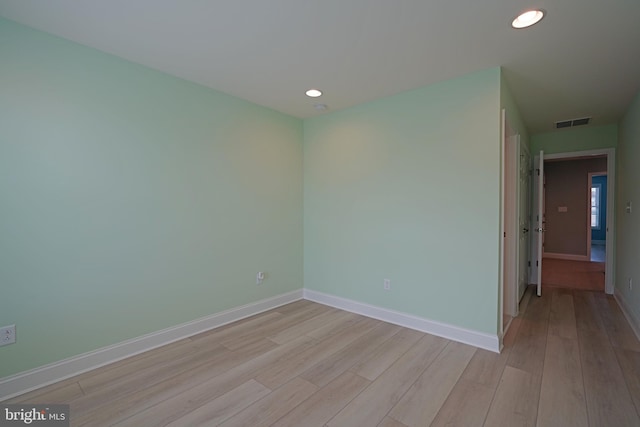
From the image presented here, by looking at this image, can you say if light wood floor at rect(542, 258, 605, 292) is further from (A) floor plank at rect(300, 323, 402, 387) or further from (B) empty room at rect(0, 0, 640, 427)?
(A) floor plank at rect(300, 323, 402, 387)

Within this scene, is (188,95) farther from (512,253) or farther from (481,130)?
(512,253)

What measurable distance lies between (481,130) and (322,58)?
1.51 metres

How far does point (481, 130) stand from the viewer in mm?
2508

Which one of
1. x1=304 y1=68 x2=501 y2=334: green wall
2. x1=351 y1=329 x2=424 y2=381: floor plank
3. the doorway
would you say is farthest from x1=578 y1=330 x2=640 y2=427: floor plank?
the doorway

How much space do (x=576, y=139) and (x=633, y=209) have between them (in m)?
1.72

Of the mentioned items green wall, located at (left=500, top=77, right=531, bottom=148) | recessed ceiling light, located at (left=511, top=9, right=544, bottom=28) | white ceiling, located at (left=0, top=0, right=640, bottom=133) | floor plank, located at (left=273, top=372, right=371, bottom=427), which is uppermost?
white ceiling, located at (left=0, top=0, right=640, bottom=133)

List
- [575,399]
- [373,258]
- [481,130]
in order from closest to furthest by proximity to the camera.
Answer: [575,399] < [481,130] < [373,258]

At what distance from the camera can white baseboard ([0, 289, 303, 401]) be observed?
1.89m

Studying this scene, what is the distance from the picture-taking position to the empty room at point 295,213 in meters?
1.81

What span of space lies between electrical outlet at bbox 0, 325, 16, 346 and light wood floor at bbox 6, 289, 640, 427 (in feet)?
1.26

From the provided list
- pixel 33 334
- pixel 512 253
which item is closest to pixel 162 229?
pixel 33 334

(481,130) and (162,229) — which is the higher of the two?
(481,130)

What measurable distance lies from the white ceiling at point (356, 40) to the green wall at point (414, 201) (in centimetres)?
33

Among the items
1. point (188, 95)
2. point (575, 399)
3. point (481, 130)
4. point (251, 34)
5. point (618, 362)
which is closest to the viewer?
point (575, 399)
